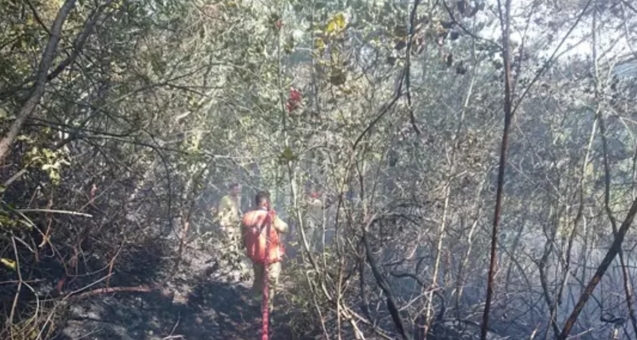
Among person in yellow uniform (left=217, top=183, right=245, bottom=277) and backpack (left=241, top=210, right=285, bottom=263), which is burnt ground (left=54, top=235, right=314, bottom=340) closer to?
person in yellow uniform (left=217, top=183, right=245, bottom=277)

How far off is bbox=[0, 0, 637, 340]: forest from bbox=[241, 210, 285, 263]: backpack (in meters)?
0.45

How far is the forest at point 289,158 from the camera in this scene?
4172 millimetres

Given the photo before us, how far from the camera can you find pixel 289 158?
174 inches

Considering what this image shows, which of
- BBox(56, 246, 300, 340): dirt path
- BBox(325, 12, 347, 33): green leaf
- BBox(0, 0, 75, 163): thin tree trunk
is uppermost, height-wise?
BBox(325, 12, 347, 33): green leaf

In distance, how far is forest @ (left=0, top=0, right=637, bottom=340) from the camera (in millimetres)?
4172

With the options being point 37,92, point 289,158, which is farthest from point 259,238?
point 37,92

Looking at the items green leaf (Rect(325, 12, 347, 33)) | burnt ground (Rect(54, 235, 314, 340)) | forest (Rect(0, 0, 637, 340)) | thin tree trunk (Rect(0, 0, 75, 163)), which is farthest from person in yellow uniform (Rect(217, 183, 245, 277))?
thin tree trunk (Rect(0, 0, 75, 163))

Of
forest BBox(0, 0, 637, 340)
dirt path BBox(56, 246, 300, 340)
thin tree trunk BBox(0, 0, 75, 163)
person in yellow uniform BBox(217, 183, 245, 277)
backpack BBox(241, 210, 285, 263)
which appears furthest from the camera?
person in yellow uniform BBox(217, 183, 245, 277)

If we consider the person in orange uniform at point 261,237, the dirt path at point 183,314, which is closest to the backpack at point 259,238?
the person in orange uniform at point 261,237

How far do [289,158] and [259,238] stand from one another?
3.50 m

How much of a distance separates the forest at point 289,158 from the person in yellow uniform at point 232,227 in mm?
150

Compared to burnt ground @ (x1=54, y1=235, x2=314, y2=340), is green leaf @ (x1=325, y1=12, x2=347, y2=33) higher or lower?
higher

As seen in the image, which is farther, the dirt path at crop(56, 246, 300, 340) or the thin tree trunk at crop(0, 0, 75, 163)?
the dirt path at crop(56, 246, 300, 340)

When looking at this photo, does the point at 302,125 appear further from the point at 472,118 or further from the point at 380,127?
the point at 472,118
